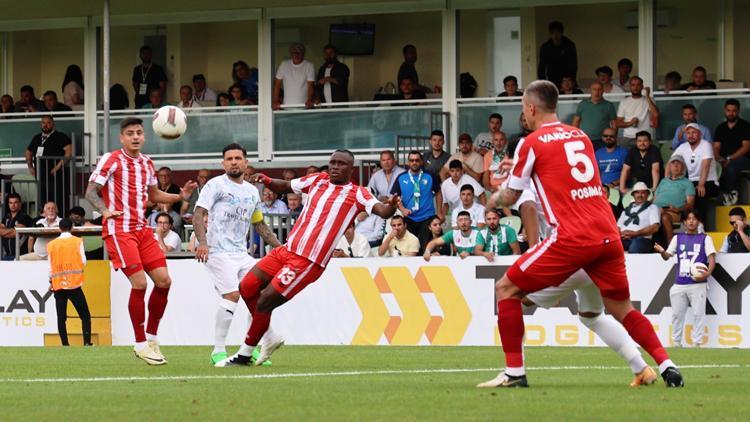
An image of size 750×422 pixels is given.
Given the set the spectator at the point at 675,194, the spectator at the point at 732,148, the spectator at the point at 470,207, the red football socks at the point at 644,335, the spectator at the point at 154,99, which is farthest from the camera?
the spectator at the point at 154,99

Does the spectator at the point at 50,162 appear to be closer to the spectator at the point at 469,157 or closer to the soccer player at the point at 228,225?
the spectator at the point at 469,157

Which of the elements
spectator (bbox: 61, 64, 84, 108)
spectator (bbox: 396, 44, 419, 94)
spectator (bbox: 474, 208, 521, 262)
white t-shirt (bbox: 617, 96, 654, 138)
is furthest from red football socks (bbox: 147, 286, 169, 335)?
spectator (bbox: 61, 64, 84, 108)

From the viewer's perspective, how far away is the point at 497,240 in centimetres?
2259

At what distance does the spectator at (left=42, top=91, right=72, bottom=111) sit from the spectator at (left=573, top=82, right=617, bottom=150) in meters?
11.7

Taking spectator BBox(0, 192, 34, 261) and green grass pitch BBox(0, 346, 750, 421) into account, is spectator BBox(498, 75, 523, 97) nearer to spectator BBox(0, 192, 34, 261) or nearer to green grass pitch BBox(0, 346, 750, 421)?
spectator BBox(0, 192, 34, 261)

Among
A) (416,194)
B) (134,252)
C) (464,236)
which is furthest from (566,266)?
(416,194)

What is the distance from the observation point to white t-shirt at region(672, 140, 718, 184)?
23.6 meters

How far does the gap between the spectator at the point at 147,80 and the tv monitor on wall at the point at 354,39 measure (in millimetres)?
3659

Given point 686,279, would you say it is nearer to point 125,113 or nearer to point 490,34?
point 490,34

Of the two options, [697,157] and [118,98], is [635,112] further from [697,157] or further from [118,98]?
[118,98]

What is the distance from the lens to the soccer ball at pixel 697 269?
20.8m

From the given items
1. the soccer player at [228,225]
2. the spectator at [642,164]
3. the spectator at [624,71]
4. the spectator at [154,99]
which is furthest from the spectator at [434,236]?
the spectator at [154,99]

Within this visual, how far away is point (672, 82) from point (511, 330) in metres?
17.4

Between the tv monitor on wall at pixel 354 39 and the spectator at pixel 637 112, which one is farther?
the tv monitor on wall at pixel 354 39
